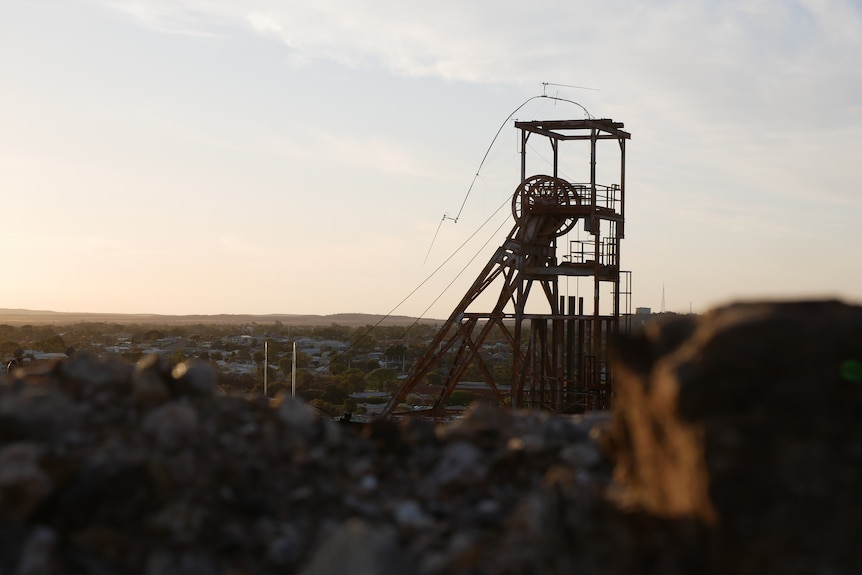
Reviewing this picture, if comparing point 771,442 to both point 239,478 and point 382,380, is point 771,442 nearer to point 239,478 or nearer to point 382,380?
point 239,478

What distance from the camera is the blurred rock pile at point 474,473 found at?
5992 mm

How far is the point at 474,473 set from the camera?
7.58 metres

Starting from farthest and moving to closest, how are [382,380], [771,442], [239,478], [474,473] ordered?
[382,380]
[474,473]
[239,478]
[771,442]

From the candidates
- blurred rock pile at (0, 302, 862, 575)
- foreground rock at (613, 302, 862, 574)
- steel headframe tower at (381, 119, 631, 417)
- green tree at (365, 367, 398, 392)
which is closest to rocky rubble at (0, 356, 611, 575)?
blurred rock pile at (0, 302, 862, 575)

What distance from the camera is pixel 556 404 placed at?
1059 inches

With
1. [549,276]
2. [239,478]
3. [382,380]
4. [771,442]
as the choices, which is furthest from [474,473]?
[382,380]

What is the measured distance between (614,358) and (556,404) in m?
20.0

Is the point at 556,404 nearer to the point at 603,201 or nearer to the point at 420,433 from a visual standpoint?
the point at 603,201

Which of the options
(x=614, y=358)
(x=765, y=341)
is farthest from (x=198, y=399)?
(x=765, y=341)

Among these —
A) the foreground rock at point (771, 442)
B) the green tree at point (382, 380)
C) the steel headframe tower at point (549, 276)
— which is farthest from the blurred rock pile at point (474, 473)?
the green tree at point (382, 380)

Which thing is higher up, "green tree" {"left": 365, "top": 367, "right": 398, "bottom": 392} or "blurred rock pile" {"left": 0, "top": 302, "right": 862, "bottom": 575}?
"blurred rock pile" {"left": 0, "top": 302, "right": 862, "bottom": 575}

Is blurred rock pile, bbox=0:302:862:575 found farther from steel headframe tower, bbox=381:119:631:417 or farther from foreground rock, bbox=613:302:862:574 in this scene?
steel headframe tower, bbox=381:119:631:417

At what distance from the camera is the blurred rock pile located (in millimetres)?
5992

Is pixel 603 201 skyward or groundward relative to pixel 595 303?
skyward
